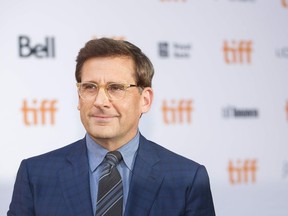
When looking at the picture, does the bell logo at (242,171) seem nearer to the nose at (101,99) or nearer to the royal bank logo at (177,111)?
the royal bank logo at (177,111)

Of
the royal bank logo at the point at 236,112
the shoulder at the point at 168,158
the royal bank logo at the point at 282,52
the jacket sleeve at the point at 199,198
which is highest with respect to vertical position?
the royal bank logo at the point at 282,52

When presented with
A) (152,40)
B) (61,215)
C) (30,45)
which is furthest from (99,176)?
(152,40)

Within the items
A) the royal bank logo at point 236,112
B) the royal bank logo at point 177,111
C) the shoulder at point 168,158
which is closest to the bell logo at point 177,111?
the royal bank logo at point 177,111

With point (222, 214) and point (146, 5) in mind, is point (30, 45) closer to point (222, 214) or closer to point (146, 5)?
point (146, 5)

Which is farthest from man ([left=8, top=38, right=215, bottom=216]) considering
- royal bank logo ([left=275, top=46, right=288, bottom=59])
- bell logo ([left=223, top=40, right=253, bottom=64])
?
royal bank logo ([left=275, top=46, right=288, bottom=59])

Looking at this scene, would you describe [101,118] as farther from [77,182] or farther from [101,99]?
[77,182]

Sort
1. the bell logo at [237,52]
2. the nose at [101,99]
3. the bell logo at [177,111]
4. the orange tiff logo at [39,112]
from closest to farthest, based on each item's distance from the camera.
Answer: the nose at [101,99], the orange tiff logo at [39,112], the bell logo at [177,111], the bell logo at [237,52]

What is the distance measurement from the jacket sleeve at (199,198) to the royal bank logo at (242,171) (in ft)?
2.61

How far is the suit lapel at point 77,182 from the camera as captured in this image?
1.33m

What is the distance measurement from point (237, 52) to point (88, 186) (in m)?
1.17

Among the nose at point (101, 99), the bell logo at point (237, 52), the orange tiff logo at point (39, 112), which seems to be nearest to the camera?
the nose at point (101, 99)

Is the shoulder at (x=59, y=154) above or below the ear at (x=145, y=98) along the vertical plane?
below

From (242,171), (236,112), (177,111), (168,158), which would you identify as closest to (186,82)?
(177,111)

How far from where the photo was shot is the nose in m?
1.30
